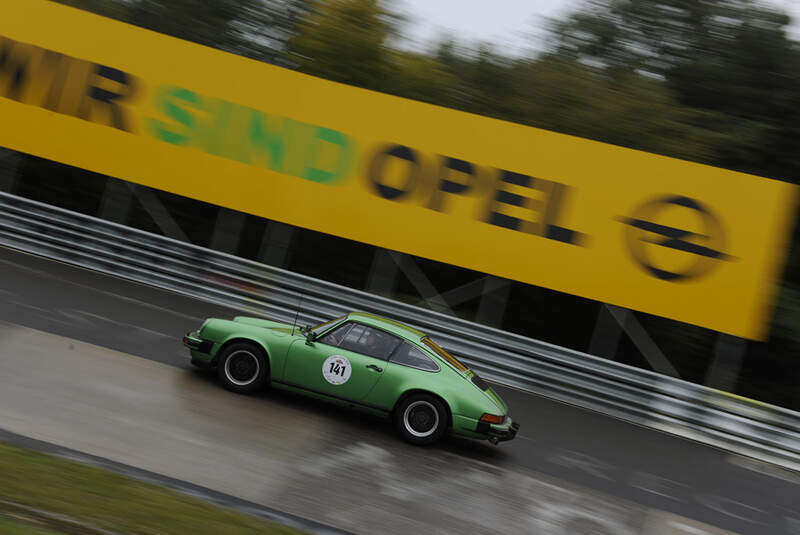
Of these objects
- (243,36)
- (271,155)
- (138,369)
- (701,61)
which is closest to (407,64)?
(243,36)

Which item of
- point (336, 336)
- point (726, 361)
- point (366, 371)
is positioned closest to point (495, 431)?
point (366, 371)

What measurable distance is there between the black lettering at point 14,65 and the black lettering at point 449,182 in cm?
910

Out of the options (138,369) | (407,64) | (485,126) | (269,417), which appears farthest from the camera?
(407,64)

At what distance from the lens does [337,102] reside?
16.3 meters

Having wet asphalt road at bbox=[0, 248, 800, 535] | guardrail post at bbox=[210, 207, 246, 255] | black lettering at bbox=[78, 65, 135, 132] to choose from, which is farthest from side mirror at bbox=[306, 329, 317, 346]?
black lettering at bbox=[78, 65, 135, 132]

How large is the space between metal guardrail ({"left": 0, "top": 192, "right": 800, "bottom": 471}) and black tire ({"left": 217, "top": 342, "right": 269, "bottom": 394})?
4782 millimetres

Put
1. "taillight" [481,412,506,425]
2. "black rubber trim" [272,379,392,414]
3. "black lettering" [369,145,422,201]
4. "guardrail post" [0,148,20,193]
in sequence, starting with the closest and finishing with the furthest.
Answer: "taillight" [481,412,506,425] → "black rubber trim" [272,379,392,414] → "black lettering" [369,145,422,201] → "guardrail post" [0,148,20,193]

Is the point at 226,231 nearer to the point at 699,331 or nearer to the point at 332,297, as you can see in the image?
the point at 332,297

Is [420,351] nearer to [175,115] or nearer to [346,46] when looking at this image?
[175,115]

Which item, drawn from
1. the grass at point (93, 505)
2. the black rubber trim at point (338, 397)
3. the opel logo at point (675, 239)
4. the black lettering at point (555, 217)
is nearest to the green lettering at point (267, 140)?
the black lettering at point (555, 217)

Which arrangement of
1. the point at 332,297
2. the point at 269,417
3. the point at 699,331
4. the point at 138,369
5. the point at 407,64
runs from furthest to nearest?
the point at 407,64, the point at 699,331, the point at 332,297, the point at 138,369, the point at 269,417

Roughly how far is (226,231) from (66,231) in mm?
3433

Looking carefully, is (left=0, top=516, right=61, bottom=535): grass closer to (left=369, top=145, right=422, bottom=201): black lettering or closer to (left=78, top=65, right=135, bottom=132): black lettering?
(left=369, top=145, right=422, bottom=201): black lettering

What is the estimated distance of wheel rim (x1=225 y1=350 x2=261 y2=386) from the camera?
367 inches
